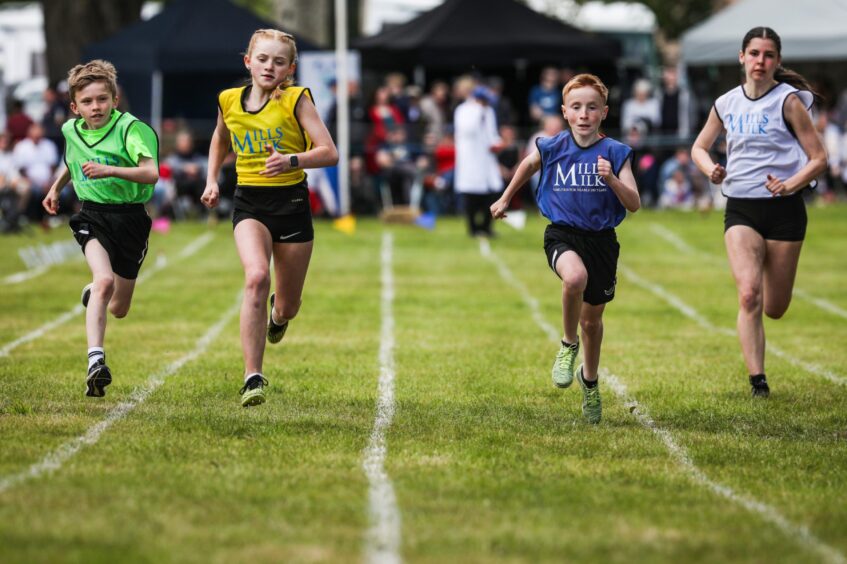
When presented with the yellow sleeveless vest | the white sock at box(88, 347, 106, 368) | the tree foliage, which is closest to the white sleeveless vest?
the yellow sleeveless vest

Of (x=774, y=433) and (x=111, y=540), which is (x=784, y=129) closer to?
(x=774, y=433)

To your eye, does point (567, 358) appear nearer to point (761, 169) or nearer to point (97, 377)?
point (761, 169)

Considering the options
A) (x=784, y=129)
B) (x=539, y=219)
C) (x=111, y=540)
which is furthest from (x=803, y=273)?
(x=111, y=540)

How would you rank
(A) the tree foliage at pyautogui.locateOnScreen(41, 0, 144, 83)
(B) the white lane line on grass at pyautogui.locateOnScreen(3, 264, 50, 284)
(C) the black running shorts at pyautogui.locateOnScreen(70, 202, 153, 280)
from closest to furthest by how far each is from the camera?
(C) the black running shorts at pyautogui.locateOnScreen(70, 202, 153, 280) < (B) the white lane line on grass at pyautogui.locateOnScreen(3, 264, 50, 284) < (A) the tree foliage at pyautogui.locateOnScreen(41, 0, 144, 83)

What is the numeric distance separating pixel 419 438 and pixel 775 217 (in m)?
3.13

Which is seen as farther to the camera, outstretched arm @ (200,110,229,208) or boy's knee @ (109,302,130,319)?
boy's knee @ (109,302,130,319)

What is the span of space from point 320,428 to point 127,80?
2135 cm

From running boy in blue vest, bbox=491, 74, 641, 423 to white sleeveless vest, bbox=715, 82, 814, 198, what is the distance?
4.84 ft

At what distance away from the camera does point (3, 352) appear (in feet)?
37.0

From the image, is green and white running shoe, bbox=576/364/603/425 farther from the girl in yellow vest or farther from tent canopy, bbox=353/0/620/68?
tent canopy, bbox=353/0/620/68

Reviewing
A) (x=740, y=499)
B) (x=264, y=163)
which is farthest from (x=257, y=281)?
(x=740, y=499)

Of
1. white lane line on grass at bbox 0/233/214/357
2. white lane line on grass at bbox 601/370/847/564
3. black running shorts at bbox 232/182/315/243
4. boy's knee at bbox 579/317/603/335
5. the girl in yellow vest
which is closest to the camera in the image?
white lane line on grass at bbox 601/370/847/564

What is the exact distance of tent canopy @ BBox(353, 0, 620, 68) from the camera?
27.5 metres

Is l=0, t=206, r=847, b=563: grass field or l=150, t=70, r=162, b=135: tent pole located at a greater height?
l=150, t=70, r=162, b=135: tent pole
